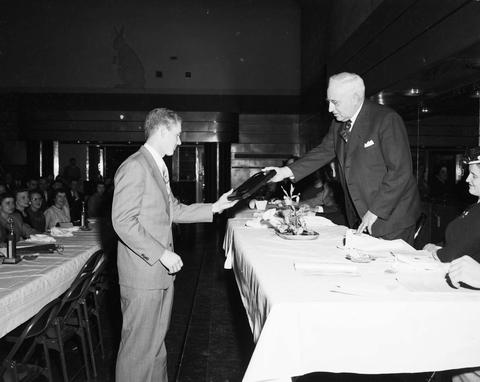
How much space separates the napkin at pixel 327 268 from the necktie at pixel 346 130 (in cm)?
133

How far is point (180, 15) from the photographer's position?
13.5m

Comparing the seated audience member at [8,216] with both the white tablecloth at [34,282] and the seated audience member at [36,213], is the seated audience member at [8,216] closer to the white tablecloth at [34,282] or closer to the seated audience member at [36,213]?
the seated audience member at [36,213]

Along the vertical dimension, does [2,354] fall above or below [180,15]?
below

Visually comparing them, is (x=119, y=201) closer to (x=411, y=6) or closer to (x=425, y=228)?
(x=411, y=6)

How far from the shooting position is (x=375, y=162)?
9.31 feet

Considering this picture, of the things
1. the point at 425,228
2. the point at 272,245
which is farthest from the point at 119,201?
the point at 425,228

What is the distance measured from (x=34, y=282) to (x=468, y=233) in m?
2.30

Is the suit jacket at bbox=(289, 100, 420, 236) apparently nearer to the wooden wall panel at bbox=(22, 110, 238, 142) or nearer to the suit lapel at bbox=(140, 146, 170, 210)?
the suit lapel at bbox=(140, 146, 170, 210)

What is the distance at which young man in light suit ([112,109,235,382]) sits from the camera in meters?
2.26

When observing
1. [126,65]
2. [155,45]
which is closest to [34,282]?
[126,65]

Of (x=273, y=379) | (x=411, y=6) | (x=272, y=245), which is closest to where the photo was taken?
(x=273, y=379)

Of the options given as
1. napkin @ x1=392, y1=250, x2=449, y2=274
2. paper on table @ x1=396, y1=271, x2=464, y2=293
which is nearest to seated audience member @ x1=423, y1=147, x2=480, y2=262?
napkin @ x1=392, y1=250, x2=449, y2=274

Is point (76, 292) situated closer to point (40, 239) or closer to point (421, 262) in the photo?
point (40, 239)

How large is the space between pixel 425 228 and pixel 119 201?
5.06 meters
